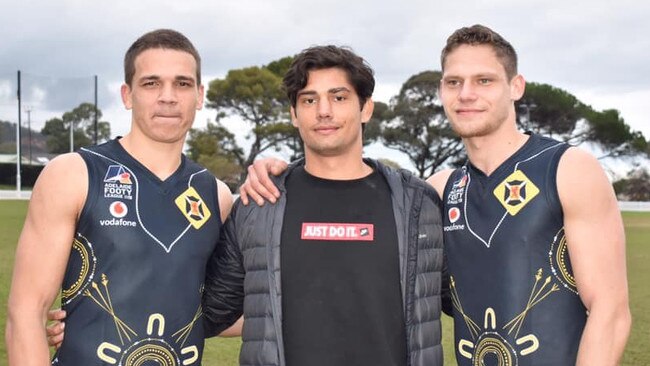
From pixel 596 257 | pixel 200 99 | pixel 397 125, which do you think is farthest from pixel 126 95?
pixel 397 125

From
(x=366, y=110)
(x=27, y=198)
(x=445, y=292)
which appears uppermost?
(x=27, y=198)

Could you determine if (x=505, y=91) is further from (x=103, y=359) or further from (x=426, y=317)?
(x=103, y=359)

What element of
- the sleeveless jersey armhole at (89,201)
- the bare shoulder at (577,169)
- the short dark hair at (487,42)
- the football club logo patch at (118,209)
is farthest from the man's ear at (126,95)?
the bare shoulder at (577,169)

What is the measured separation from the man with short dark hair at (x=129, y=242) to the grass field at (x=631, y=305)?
445 centimetres

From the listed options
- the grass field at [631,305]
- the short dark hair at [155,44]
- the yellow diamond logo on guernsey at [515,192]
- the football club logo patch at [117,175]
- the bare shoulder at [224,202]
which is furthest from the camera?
the grass field at [631,305]

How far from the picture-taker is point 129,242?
153 inches

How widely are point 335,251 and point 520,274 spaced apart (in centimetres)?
92

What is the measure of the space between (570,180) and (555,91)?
63.2 metres

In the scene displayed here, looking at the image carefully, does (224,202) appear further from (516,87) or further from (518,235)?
(516,87)

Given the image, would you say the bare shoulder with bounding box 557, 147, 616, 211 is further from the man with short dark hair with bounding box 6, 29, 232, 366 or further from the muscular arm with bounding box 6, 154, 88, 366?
the muscular arm with bounding box 6, 154, 88, 366

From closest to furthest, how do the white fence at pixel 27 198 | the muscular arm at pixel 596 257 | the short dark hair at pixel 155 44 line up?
the muscular arm at pixel 596 257 < the short dark hair at pixel 155 44 < the white fence at pixel 27 198

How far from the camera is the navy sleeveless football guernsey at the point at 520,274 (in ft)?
12.3

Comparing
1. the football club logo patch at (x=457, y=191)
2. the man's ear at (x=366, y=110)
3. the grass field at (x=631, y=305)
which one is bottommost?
the grass field at (x=631, y=305)

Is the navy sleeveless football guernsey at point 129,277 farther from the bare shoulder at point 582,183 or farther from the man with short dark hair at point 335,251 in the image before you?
the bare shoulder at point 582,183
